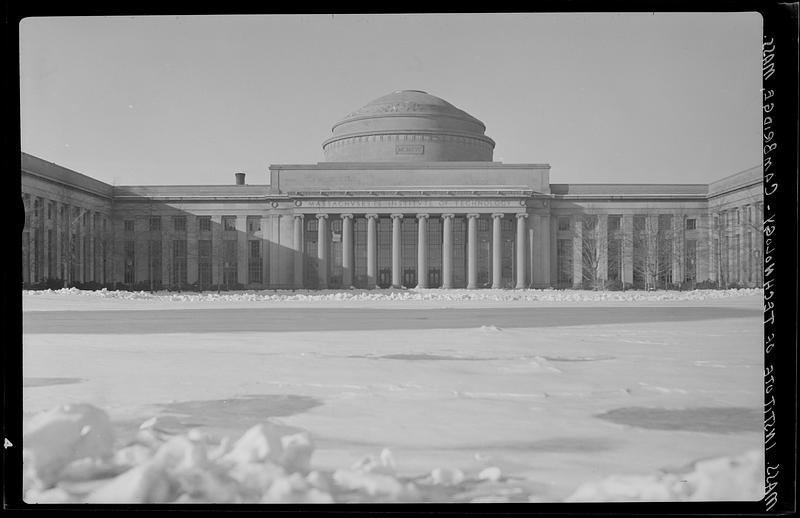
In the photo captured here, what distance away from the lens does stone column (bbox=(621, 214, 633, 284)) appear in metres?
18.1

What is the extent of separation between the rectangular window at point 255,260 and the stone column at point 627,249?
11391 millimetres

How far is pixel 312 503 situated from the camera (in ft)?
17.5

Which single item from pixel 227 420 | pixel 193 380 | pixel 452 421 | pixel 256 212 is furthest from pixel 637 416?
pixel 256 212

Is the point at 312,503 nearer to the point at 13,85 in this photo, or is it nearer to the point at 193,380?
the point at 193,380

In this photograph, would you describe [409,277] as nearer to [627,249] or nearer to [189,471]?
[627,249]

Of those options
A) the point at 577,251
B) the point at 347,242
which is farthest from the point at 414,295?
the point at 347,242

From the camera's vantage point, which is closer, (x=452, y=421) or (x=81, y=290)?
(x=452, y=421)

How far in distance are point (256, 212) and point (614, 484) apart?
25.1 meters

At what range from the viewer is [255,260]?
2716 centimetres

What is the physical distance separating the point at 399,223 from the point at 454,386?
37463mm

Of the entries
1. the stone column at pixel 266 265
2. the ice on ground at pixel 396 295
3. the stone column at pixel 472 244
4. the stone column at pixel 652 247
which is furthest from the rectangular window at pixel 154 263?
the stone column at pixel 472 244

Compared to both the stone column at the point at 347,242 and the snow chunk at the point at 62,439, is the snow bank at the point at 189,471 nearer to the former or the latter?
the snow chunk at the point at 62,439
